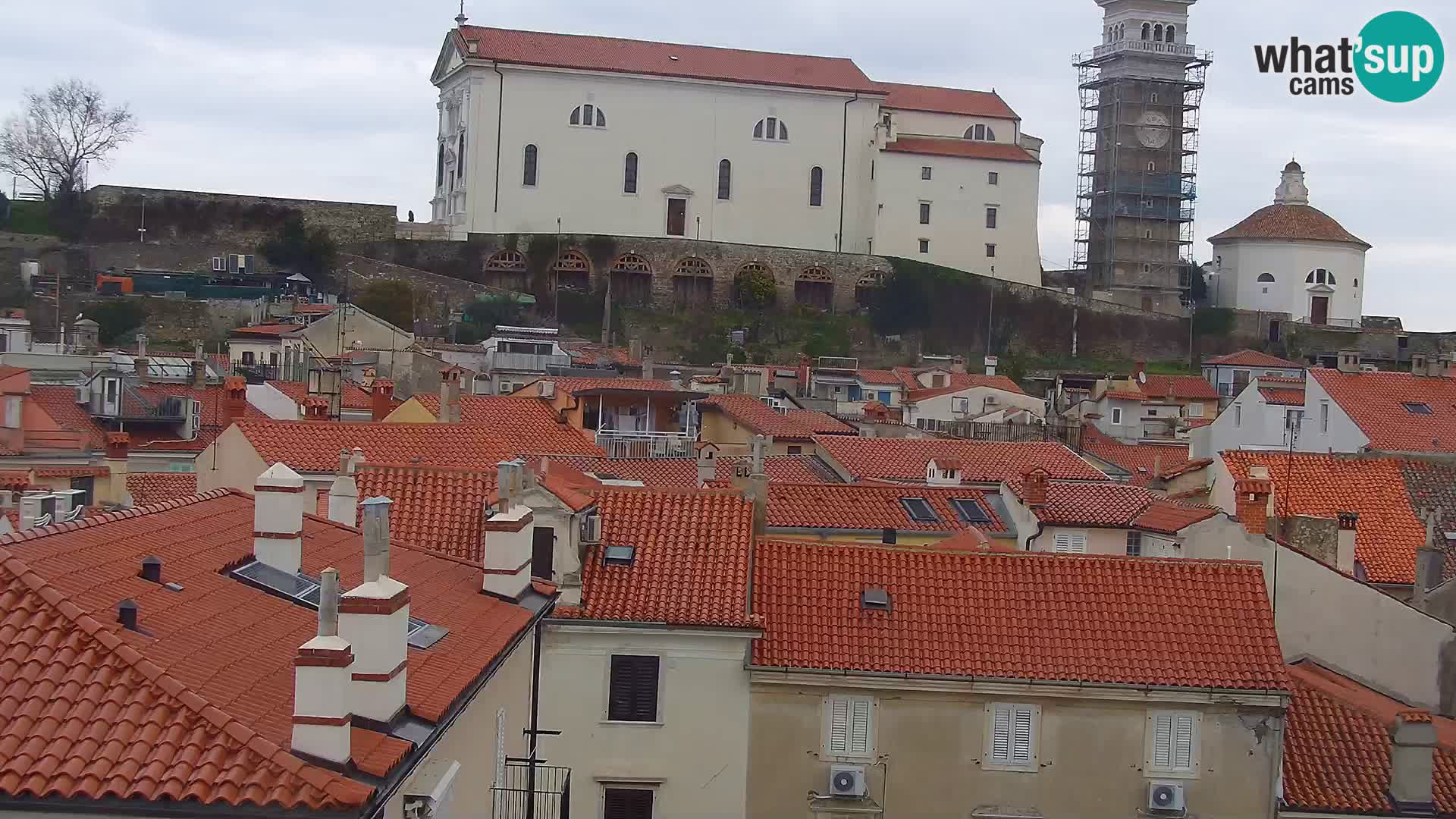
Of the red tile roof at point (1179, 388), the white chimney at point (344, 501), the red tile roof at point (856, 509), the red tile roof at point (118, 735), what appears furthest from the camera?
the red tile roof at point (1179, 388)

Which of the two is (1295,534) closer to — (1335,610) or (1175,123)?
(1335,610)

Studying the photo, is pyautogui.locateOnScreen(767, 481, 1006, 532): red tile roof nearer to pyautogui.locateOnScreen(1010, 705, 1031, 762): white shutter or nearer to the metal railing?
pyautogui.locateOnScreen(1010, 705, 1031, 762): white shutter

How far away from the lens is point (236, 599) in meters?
9.41

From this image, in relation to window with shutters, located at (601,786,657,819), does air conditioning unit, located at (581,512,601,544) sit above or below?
above

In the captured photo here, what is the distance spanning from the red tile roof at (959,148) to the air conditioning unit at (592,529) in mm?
72183

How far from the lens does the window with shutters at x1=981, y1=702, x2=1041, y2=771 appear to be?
15680mm

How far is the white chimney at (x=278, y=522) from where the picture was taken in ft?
33.9

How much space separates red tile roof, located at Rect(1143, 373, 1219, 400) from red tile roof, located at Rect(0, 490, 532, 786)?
5438cm

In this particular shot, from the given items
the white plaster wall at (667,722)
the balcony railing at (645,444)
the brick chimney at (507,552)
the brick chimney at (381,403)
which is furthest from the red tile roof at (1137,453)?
the brick chimney at (507,552)

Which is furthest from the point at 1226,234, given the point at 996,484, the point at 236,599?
the point at 236,599

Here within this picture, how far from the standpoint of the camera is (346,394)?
39.1 m

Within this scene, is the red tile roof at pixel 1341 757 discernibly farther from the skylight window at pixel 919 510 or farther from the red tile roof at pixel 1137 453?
the red tile roof at pixel 1137 453

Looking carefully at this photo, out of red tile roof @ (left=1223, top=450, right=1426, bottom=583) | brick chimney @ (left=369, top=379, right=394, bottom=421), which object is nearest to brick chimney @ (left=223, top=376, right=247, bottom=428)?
brick chimney @ (left=369, top=379, right=394, bottom=421)

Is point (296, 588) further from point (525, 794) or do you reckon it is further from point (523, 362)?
point (523, 362)
